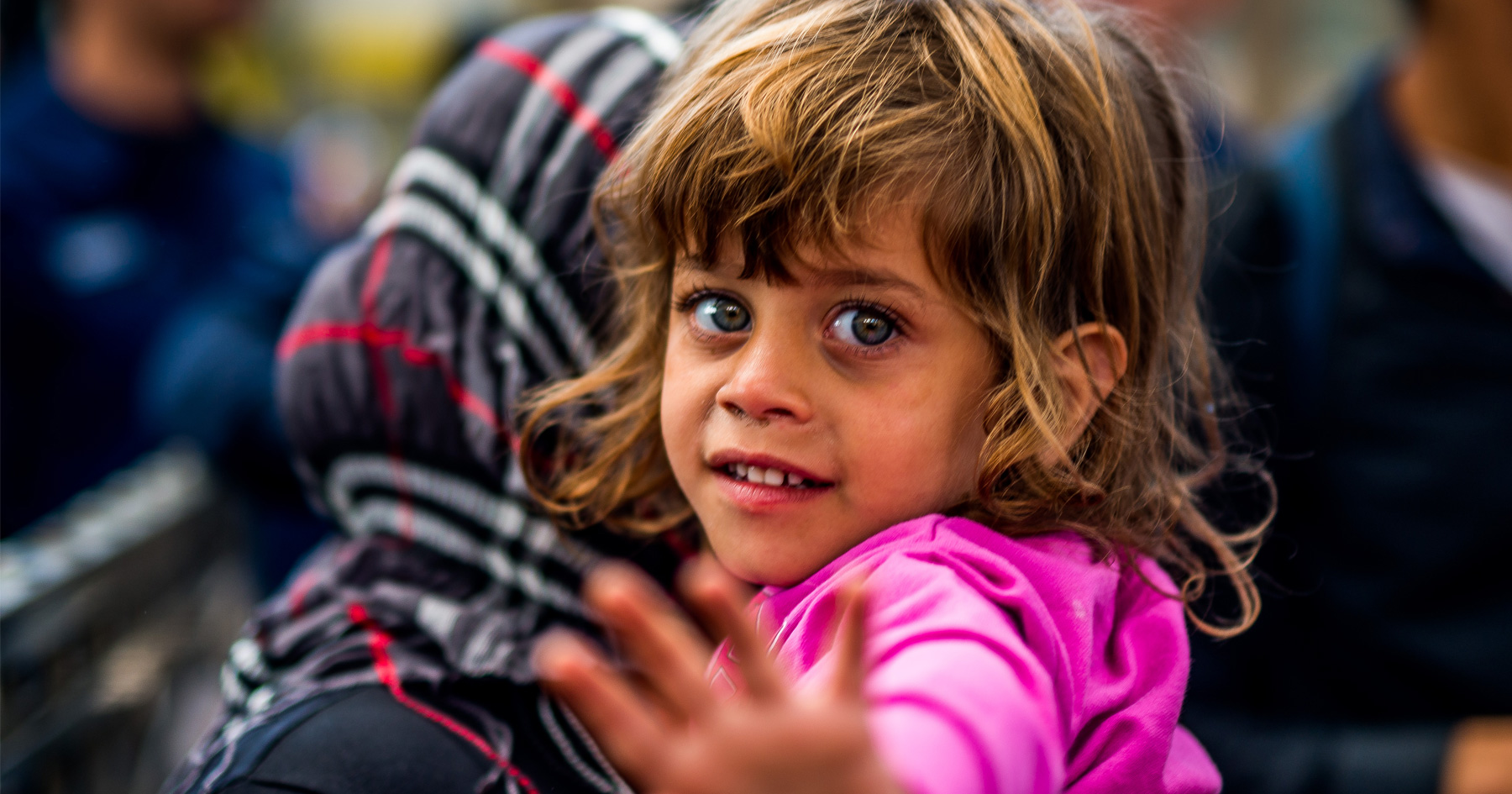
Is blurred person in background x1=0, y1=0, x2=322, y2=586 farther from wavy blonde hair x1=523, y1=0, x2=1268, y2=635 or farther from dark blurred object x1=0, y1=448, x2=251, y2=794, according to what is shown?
wavy blonde hair x1=523, y1=0, x2=1268, y2=635

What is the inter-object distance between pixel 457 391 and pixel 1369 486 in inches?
53.1

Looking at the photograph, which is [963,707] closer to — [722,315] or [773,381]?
[773,381]

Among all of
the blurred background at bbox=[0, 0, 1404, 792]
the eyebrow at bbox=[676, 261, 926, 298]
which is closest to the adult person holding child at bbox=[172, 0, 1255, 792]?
the eyebrow at bbox=[676, 261, 926, 298]

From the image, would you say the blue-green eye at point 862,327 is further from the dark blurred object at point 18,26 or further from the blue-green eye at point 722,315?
the dark blurred object at point 18,26

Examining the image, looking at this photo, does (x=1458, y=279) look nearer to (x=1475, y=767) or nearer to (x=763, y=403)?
(x=1475, y=767)

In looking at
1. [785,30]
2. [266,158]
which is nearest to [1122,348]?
[785,30]

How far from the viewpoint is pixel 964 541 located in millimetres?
996

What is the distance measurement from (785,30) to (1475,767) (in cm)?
140

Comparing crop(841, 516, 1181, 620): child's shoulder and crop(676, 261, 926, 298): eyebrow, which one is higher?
crop(676, 261, 926, 298): eyebrow

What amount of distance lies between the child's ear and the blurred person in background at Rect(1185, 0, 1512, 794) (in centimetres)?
64

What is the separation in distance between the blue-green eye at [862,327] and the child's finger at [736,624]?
0.41 m

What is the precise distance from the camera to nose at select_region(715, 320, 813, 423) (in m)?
1.05

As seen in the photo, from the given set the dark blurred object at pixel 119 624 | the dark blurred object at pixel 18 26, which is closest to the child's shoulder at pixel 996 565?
the dark blurred object at pixel 119 624

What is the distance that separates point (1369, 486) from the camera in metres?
1.81
